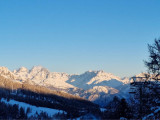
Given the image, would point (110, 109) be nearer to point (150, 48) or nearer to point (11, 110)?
point (150, 48)

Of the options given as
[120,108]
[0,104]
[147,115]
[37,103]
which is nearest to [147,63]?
[147,115]

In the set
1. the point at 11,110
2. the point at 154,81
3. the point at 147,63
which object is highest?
the point at 147,63

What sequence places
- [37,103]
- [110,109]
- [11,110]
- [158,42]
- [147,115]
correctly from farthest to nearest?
1. [37,103]
2. [11,110]
3. [110,109]
4. [158,42]
5. [147,115]

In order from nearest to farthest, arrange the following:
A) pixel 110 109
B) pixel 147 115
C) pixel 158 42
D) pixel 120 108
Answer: pixel 147 115 < pixel 158 42 < pixel 120 108 < pixel 110 109

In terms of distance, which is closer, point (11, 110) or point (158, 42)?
point (158, 42)

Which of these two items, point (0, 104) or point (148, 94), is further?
point (0, 104)

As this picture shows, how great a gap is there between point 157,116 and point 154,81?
2.65 m

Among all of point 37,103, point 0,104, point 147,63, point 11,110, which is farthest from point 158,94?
point 37,103

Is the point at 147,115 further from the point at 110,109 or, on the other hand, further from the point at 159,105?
the point at 110,109

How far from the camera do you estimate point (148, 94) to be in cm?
1489

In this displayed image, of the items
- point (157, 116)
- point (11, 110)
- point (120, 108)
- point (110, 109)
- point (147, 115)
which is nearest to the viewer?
point (157, 116)

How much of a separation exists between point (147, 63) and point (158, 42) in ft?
5.20

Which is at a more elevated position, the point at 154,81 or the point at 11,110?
the point at 154,81

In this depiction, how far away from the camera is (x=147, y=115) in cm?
1459
